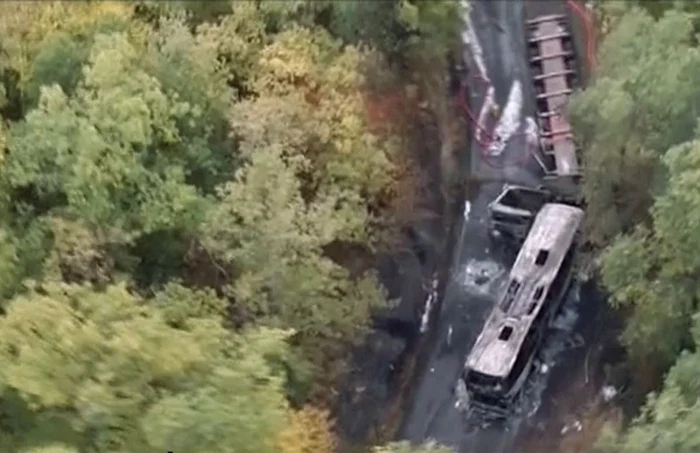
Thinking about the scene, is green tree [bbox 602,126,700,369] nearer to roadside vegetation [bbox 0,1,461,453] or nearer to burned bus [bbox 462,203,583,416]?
burned bus [bbox 462,203,583,416]

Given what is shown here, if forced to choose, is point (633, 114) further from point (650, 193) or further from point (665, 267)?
point (665, 267)

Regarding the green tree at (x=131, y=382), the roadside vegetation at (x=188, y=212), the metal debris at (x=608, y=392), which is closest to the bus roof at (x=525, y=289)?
the metal debris at (x=608, y=392)

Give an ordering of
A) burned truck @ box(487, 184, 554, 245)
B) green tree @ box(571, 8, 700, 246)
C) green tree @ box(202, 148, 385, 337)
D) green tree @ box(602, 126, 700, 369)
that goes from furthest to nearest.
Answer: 1. burned truck @ box(487, 184, 554, 245)
2. green tree @ box(202, 148, 385, 337)
3. green tree @ box(571, 8, 700, 246)
4. green tree @ box(602, 126, 700, 369)

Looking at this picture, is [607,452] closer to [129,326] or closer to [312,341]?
[312,341]

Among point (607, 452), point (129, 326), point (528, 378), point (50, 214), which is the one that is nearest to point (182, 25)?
point (50, 214)

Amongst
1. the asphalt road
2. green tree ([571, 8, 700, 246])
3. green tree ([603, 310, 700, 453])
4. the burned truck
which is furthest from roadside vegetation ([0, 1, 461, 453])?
green tree ([571, 8, 700, 246])

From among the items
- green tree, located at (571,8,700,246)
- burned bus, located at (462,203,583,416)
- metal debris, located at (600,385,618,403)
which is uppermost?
green tree, located at (571,8,700,246)
